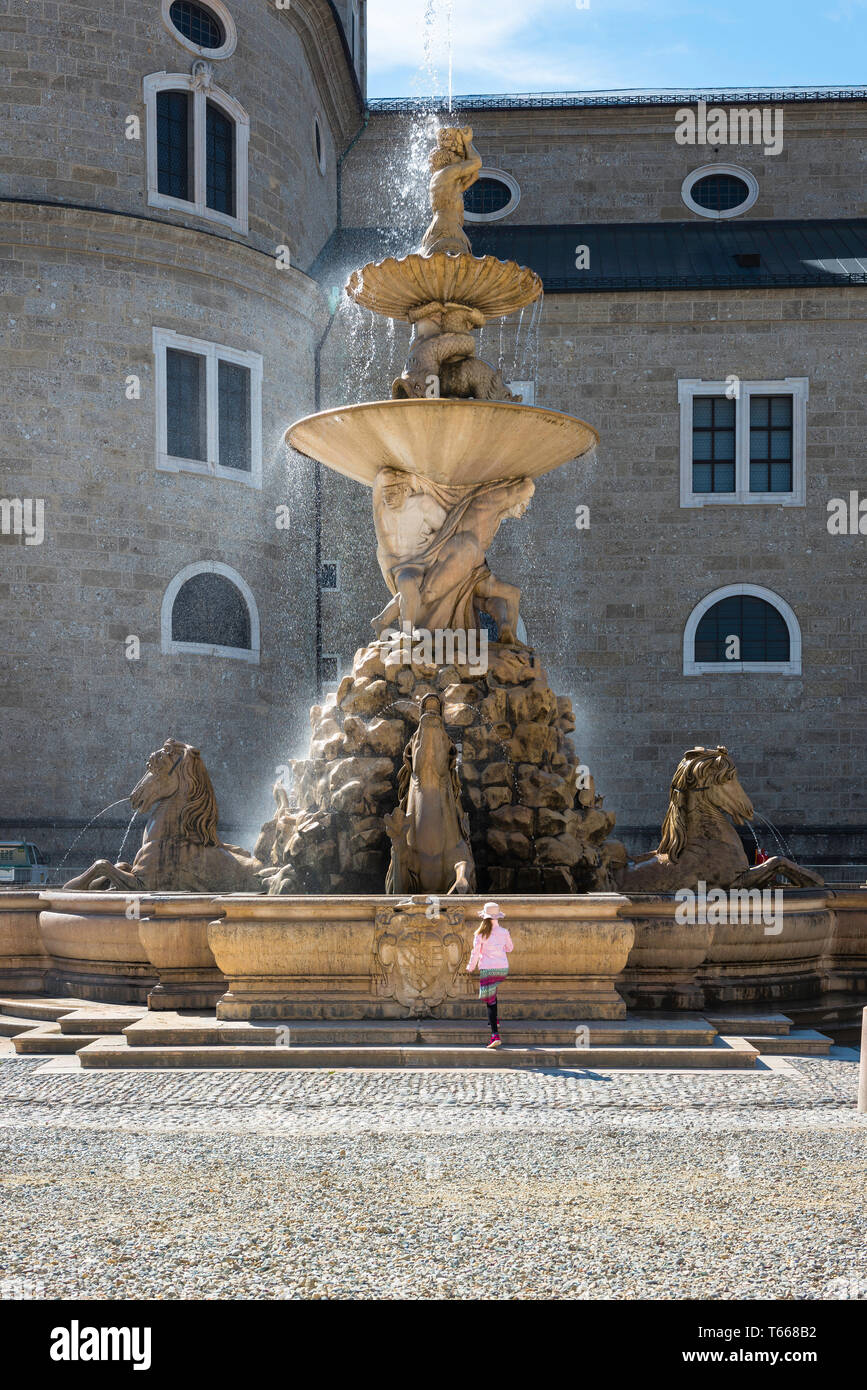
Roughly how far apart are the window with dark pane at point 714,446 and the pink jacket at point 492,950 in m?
18.7

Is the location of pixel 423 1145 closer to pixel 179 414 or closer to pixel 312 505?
pixel 179 414

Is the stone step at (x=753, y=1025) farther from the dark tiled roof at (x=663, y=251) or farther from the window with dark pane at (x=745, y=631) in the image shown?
the dark tiled roof at (x=663, y=251)

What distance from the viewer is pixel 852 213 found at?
2911 cm

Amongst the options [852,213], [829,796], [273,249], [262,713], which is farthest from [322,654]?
[852,213]

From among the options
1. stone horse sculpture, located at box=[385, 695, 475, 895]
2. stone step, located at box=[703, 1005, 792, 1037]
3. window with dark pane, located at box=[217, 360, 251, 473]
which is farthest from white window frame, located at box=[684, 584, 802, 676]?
stone step, located at box=[703, 1005, 792, 1037]

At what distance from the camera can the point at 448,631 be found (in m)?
11.1

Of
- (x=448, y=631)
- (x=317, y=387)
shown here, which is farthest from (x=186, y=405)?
(x=448, y=631)

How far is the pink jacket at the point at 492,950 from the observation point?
760 cm

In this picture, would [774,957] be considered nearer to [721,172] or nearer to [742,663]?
[742,663]

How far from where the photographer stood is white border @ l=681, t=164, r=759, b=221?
2920 cm

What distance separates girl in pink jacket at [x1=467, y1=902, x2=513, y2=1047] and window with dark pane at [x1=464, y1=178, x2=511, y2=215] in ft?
80.8

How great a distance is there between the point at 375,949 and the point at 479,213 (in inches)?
966

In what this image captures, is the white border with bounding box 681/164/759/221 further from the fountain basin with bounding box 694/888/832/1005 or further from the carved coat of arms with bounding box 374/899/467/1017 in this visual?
the carved coat of arms with bounding box 374/899/467/1017

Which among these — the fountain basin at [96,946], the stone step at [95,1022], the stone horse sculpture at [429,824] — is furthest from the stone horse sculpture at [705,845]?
the stone step at [95,1022]
